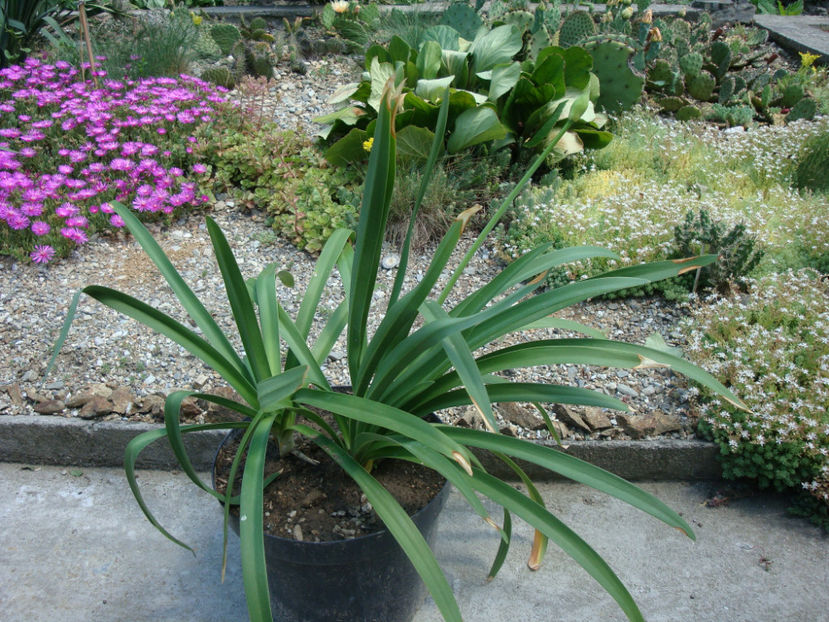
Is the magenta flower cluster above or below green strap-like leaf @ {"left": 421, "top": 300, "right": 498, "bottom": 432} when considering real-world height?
below

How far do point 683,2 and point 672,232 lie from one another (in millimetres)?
5254

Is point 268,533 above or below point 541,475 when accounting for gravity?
above

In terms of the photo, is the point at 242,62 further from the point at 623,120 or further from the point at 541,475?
the point at 541,475

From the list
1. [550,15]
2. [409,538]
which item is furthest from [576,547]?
[550,15]

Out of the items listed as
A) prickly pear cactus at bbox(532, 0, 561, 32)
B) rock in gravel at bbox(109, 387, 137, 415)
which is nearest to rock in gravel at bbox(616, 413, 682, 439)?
rock in gravel at bbox(109, 387, 137, 415)

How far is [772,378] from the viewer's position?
103 inches

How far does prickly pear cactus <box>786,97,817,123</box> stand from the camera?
4805mm

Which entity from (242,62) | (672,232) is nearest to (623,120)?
(672,232)

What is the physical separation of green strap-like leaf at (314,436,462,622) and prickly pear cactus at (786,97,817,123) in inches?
178

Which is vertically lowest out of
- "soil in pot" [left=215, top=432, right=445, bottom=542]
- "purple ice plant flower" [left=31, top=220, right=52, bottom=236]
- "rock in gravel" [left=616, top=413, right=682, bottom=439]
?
"rock in gravel" [left=616, top=413, right=682, bottom=439]

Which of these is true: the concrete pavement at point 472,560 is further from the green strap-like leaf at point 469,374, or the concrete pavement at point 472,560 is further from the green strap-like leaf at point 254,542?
the green strap-like leaf at point 469,374

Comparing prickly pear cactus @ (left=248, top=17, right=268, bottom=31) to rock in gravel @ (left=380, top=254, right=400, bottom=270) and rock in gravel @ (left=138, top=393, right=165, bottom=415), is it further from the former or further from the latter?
rock in gravel @ (left=138, top=393, right=165, bottom=415)

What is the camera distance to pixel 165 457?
273 centimetres

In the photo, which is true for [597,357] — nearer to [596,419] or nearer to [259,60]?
[596,419]
